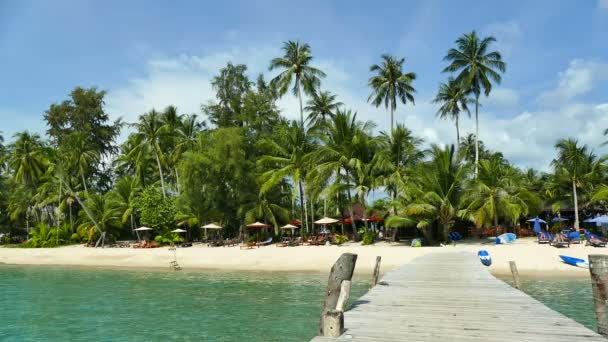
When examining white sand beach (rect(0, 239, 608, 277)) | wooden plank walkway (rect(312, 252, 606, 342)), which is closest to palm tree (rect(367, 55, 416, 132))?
white sand beach (rect(0, 239, 608, 277))

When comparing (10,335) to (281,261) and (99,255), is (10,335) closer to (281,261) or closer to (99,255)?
(281,261)

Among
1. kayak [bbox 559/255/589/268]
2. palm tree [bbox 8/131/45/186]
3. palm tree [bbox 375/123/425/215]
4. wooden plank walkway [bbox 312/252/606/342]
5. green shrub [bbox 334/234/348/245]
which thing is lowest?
kayak [bbox 559/255/589/268]

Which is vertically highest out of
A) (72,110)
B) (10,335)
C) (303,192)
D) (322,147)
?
(72,110)

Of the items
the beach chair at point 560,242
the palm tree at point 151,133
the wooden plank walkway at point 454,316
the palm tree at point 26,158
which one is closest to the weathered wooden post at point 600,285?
the wooden plank walkway at point 454,316

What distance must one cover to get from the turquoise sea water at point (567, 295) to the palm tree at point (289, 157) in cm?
1811

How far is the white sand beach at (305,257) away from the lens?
2059 cm

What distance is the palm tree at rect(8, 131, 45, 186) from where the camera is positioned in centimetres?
4666

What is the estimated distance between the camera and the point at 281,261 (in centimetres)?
2542

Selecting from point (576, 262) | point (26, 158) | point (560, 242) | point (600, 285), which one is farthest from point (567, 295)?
point (26, 158)

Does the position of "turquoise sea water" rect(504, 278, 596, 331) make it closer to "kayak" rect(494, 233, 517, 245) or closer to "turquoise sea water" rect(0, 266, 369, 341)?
"turquoise sea water" rect(0, 266, 369, 341)

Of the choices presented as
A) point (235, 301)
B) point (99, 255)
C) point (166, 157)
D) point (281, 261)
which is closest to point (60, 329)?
point (235, 301)

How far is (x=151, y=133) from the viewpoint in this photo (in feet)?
139

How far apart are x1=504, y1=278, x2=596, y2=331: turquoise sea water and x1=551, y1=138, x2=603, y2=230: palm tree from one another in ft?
63.1

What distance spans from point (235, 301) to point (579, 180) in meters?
31.2
